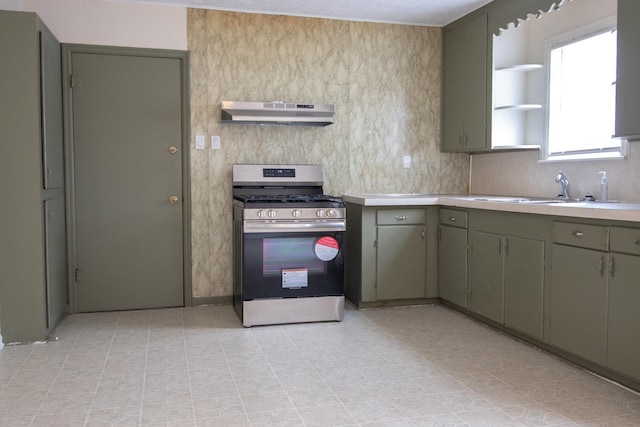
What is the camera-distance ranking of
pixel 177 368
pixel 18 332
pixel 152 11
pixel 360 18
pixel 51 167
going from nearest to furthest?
pixel 177 368
pixel 18 332
pixel 51 167
pixel 152 11
pixel 360 18

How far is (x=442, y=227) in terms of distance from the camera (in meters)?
4.40

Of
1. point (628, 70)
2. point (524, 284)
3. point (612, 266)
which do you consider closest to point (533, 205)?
point (524, 284)

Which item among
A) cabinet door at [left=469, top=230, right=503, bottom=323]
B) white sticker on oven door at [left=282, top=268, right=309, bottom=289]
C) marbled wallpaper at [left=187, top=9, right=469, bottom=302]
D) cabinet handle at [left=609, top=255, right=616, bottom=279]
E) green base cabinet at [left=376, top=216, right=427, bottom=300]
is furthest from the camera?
marbled wallpaper at [left=187, top=9, right=469, bottom=302]

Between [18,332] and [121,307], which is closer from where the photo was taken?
[18,332]

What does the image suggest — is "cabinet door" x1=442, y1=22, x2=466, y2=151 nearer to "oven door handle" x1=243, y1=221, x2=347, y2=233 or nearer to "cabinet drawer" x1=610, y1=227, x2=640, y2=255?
"oven door handle" x1=243, y1=221, x2=347, y2=233

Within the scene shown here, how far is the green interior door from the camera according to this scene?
4.23m

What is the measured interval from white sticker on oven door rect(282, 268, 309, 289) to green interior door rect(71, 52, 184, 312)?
3.26ft

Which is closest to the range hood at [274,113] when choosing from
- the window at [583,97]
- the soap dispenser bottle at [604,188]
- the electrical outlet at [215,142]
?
the electrical outlet at [215,142]

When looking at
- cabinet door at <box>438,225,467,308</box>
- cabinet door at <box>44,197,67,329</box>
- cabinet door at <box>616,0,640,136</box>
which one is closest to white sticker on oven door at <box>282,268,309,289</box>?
cabinet door at <box>438,225,467,308</box>

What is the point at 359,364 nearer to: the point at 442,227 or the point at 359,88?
the point at 442,227

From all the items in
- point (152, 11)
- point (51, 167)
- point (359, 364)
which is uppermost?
point (152, 11)

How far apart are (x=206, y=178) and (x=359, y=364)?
207 cm

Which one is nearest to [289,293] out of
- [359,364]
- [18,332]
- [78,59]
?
[359,364]

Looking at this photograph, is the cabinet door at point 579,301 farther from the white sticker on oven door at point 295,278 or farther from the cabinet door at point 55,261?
the cabinet door at point 55,261
